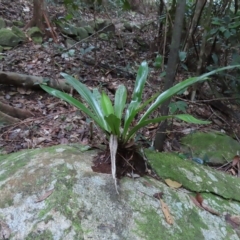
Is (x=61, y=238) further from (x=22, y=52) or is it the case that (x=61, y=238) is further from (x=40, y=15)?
(x=40, y=15)

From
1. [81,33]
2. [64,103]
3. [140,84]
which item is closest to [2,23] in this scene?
[81,33]

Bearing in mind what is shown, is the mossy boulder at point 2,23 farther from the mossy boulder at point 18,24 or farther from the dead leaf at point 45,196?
the dead leaf at point 45,196

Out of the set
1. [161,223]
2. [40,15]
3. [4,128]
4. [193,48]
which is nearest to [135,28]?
[40,15]

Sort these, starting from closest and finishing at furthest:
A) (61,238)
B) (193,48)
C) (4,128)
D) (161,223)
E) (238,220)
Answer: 1. (61,238)
2. (161,223)
3. (238,220)
4. (4,128)
5. (193,48)

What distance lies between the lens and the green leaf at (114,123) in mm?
1247

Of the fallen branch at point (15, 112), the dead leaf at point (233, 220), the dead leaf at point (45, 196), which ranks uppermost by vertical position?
the dead leaf at point (45, 196)

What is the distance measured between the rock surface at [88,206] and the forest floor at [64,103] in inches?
17.0

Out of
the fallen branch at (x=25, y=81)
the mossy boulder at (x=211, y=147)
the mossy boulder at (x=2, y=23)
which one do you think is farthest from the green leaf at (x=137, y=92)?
the mossy boulder at (x=2, y=23)

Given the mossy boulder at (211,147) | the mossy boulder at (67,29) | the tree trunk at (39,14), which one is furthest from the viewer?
the mossy boulder at (67,29)

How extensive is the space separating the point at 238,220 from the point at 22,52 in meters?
3.57

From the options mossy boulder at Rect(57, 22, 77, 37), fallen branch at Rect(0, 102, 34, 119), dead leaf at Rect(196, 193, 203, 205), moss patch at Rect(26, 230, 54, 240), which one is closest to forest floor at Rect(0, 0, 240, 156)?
fallen branch at Rect(0, 102, 34, 119)

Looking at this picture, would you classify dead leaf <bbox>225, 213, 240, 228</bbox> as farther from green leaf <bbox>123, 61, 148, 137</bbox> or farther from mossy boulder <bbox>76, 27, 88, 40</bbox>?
mossy boulder <bbox>76, 27, 88, 40</bbox>

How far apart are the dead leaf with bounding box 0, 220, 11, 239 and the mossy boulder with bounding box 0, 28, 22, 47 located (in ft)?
12.0

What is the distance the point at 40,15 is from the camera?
15.7 feet
